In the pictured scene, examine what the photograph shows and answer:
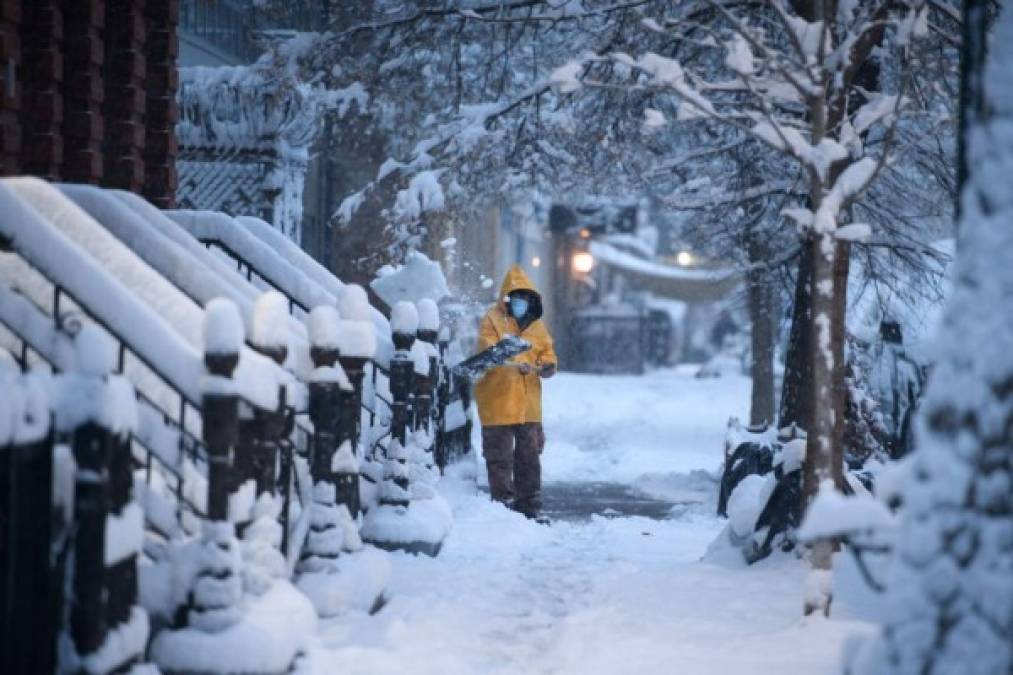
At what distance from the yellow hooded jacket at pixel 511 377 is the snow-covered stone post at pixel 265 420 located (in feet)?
16.0

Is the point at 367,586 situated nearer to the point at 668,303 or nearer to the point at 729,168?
the point at 729,168

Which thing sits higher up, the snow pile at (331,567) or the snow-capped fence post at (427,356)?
→ the snow-capped fence post at (427,356)

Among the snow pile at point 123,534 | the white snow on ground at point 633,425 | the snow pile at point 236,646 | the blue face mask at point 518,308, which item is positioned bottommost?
the white snow on ground at point 633,425

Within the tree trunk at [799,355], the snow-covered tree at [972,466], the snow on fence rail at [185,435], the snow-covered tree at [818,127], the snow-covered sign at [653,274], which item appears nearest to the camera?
the snow-covered tree at [972,466]

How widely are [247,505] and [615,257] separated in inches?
1606

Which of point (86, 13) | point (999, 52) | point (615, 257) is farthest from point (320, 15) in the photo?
point (615, 257)

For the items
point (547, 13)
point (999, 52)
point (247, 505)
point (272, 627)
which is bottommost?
point (272, 627)

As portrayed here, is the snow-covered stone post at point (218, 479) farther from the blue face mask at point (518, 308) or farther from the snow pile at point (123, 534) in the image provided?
the blue face mask at point (518, 308)

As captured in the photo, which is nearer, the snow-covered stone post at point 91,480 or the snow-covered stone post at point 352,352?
the snow-covered stone post at point 91,480

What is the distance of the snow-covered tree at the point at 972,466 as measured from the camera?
9.06 feet

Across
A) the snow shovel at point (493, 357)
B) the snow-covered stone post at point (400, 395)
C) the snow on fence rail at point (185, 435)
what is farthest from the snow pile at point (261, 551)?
the snow shovel at point (493, 357)

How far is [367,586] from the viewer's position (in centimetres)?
550

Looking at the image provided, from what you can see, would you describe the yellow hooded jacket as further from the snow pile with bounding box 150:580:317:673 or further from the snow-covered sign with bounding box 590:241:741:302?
the snow-covered sign with bounding box 590:241:741:302

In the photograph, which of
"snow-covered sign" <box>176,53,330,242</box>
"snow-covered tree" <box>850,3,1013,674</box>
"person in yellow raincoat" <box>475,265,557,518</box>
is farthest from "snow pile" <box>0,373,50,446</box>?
"snow-covered sign" <box>176,53,330,242</box>
